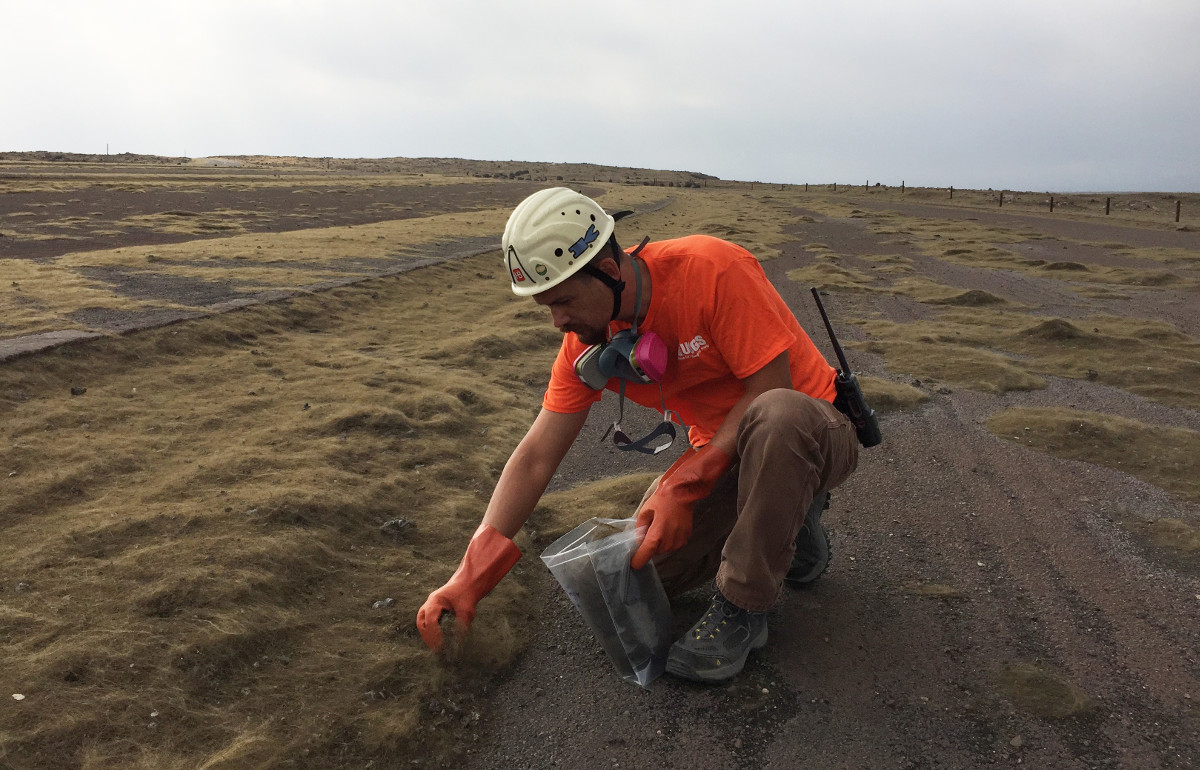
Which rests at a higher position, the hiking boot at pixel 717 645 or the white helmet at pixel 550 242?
the white helmet at pixel 550 242

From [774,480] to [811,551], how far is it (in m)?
0.70

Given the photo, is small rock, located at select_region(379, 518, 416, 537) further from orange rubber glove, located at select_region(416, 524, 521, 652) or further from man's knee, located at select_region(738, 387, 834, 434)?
man's knee, located at select_region(738, 387, 834, 434)

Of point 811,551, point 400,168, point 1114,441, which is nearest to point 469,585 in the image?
point 811,551

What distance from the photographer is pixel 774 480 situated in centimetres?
229

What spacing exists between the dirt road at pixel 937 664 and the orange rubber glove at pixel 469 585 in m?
0.24

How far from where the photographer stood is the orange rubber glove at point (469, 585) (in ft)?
8.05

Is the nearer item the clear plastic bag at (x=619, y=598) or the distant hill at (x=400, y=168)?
the clear plastic bag at (x=619, y=598)

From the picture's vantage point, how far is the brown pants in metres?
2.29

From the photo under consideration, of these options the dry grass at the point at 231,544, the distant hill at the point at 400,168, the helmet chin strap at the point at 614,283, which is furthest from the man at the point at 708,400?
the distant hill at the point at 400,168

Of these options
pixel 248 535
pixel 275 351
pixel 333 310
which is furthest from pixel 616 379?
pixel 333 310

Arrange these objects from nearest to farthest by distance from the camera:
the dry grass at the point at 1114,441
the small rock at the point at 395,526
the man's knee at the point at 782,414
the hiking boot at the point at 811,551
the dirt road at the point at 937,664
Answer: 1. the dirt road at the point at 937,664
2. the man's knee at the point at 782,414
3. the hiking boot at the point at 811,551
4. the small rock at the point at 395,526
5. the dry grass at the point at 1114,441

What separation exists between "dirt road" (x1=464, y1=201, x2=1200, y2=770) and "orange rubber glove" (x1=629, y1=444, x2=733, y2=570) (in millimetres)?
419

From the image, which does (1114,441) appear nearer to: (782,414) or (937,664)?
(937,664)

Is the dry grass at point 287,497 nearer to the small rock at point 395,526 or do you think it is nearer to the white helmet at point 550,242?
the small rock at point 395,526
